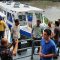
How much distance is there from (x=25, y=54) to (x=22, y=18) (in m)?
5.00

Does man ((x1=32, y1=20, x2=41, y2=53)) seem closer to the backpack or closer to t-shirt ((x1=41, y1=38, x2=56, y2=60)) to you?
t-shirt ((x1=41, y1=38, x2=56, y2=60))

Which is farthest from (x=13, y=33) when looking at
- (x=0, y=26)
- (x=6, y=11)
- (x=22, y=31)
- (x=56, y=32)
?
(x=6, y=11)

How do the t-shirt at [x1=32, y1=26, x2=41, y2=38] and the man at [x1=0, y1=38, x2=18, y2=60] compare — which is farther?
the t-shirt at [x1=32, y1=26, x2=41, y2=38]

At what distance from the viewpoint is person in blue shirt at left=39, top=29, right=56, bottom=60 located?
6541 mm

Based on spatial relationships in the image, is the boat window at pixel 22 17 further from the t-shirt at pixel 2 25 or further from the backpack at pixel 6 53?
the backpack at pixel 6 53

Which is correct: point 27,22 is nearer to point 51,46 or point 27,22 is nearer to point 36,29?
point 36,29

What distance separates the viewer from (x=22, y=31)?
1518cm

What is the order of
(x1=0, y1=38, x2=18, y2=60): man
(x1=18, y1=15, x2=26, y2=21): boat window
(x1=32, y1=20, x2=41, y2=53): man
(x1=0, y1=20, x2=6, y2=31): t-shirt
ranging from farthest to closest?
(x1=18, y1=15, x2=26, y2=21): boat window, (x1=0, y1=20, x2=6, y2=31): t-shirt, (x1=32, y1=20, x2=41, y2=53): man, (x1=0, y1=38, x2=18, y2=60): man

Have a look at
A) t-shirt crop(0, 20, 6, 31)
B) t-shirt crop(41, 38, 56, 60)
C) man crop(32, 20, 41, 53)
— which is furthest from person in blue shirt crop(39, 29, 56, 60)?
t-shirt crop(0, 20, 6, 31)

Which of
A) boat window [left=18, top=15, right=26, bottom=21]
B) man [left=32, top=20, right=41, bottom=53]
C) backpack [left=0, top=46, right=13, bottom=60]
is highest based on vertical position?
backpack [left=0, top=46, right=13, bottom=60]

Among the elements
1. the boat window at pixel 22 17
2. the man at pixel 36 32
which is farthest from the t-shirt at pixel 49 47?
the boat window at pixel 22 17

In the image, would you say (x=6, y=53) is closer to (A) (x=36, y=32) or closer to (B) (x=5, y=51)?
(B) (x=5, y=51)

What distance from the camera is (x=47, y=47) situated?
6672 millimetres

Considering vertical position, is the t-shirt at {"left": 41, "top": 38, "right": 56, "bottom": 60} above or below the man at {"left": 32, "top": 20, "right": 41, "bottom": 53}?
above
